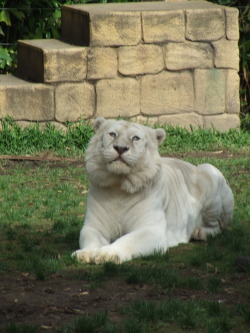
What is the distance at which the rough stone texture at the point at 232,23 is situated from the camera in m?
12.6

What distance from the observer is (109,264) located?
664 centimetres

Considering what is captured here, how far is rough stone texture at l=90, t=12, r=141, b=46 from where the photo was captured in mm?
11945

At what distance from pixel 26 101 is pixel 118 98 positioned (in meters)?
1.19

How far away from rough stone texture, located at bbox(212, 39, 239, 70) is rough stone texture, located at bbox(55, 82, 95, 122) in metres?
1.77

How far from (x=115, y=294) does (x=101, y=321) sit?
26.0 inches

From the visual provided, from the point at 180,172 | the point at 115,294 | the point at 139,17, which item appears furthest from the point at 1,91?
the point at 115,294

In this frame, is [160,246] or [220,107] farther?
[220,107]

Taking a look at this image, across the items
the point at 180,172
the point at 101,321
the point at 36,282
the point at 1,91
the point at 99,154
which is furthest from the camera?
the point at 1,91

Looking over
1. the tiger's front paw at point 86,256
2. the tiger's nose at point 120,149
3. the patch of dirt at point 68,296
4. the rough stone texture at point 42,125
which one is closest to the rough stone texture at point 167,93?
the rough stone texture at point 42,125

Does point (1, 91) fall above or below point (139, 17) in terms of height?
below

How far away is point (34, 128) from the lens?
38.7ft

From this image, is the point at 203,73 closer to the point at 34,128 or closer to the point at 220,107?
the point at 220,107

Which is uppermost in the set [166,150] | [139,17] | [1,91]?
[139,17]

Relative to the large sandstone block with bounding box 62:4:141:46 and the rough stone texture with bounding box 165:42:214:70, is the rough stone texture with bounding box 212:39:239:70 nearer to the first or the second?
the rough stone texture with bounding box 165:42:214:70
